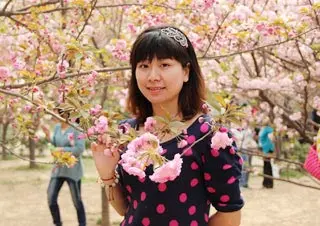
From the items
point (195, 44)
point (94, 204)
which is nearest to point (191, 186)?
point (195, 44)

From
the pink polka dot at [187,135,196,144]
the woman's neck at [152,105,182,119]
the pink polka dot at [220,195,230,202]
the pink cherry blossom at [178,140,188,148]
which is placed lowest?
the pink polka dot at [220,195,230,202]

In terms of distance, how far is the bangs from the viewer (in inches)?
63.4

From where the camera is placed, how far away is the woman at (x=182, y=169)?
5.24 ft

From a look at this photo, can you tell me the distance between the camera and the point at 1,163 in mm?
12531

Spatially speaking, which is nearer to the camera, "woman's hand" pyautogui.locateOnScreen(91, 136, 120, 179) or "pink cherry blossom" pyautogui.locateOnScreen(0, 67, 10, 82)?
"woman's hand" pyautogui.locateOnScreen(91, 136, 120, 179)

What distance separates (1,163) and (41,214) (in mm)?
5587

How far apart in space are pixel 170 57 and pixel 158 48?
0.15 feet

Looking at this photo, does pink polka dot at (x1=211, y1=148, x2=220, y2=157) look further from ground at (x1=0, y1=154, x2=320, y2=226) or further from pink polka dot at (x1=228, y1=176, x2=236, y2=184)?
ground at (x1=0, y1=154, x2=320, y2=226)

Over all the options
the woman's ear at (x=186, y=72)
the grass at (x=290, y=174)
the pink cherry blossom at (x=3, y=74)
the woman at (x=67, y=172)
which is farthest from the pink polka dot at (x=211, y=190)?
the grass at (x=290, y=174)

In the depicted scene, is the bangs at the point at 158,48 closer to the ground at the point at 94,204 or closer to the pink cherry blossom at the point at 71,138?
the pink cherry blossom at the point at 71,138

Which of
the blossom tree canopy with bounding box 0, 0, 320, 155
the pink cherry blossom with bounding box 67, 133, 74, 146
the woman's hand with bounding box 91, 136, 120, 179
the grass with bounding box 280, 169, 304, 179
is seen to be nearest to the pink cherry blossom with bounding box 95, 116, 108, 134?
the woman's hand with bounding box 91, 136, 120, 179

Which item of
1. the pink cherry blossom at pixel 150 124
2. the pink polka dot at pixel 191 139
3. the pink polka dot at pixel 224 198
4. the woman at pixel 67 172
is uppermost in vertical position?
the pink cherry blossom at pixel 150 124

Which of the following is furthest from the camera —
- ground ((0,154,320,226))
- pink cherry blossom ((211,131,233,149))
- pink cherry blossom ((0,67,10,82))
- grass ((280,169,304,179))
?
grass ((280,169,304,179))

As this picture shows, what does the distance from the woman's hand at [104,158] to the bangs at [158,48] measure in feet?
0.95
